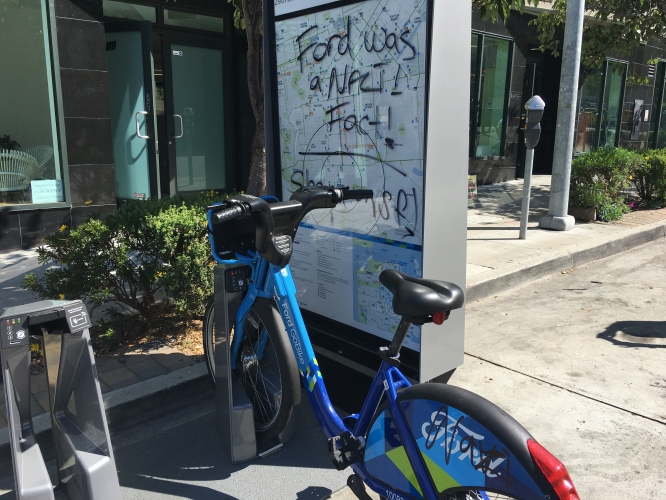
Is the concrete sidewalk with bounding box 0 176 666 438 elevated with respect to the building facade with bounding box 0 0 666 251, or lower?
lower

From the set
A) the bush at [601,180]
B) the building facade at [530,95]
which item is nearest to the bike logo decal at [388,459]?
the bush at [601,180]

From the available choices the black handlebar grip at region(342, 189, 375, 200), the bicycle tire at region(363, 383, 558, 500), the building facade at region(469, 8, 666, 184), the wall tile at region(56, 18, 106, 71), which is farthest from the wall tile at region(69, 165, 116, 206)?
the building facade at region(469, 8, 666, 184)

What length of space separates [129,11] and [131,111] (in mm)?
1531

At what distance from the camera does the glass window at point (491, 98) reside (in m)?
12.8

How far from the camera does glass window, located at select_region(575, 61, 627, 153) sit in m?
16.5

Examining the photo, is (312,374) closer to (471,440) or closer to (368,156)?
(471,440)

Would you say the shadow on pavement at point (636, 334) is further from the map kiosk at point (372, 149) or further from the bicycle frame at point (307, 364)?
the bicycle frame at point (307, 364)

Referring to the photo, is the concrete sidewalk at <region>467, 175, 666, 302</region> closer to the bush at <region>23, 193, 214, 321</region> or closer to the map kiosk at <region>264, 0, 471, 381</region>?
the map kiosk at <region>264, 0, 471, 381</region>

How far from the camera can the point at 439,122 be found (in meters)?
2.97

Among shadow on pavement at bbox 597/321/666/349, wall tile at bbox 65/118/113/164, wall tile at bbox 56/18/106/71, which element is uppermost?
wall tile at bbox 56/18/106/71

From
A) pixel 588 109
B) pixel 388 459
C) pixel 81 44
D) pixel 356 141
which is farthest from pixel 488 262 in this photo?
pixel 588 109

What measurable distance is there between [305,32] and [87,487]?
2775 millimetres

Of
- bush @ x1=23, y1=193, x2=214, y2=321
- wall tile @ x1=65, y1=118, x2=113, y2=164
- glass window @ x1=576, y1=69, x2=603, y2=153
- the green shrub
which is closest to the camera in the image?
bush @ x1=23, y1=193, x2=214, y2=321

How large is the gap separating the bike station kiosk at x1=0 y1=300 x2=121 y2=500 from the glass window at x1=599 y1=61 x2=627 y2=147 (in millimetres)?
17632
